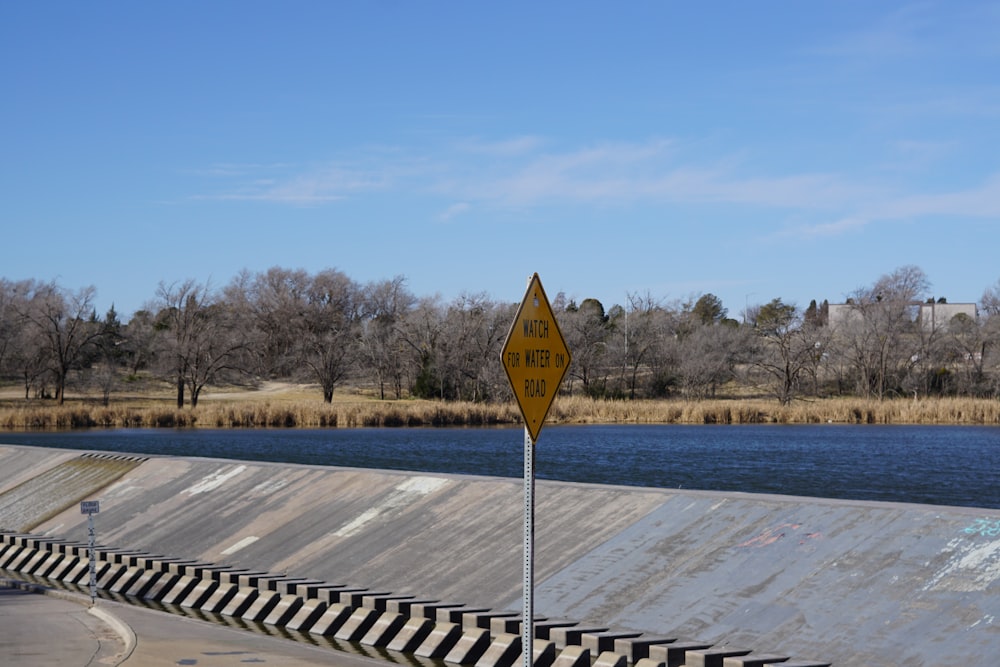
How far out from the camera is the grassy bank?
65.9 metres

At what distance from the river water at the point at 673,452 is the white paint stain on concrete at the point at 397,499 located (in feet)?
42.5

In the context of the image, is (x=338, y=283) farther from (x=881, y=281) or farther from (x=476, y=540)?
(x=476, y=540)

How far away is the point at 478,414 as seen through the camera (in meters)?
72.6

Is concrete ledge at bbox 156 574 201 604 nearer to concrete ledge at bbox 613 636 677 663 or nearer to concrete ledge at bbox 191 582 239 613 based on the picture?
concrete ledge at bbox 191 582 239 613

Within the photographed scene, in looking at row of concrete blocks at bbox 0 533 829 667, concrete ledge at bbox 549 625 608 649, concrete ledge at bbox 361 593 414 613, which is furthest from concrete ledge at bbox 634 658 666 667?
concrete ledge at bbox 361 593 414 613

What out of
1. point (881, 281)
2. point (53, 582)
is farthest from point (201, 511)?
point (881, 281)

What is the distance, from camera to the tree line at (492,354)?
87625 millimetres

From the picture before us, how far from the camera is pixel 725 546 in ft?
54.7

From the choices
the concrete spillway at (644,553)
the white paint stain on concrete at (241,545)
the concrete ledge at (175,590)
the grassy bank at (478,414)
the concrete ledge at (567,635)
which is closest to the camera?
the concrete spillway at (644,553)

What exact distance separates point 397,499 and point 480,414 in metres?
49.9

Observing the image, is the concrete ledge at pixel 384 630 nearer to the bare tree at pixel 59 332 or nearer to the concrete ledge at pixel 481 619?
the concrete ledge at pixel 481 619

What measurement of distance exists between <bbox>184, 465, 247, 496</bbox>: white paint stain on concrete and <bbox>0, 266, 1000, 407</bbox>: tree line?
54189 millimetres

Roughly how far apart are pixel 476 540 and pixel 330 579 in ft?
8.25

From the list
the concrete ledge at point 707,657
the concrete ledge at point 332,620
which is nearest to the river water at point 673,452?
the concrete ledge at point 332,620
